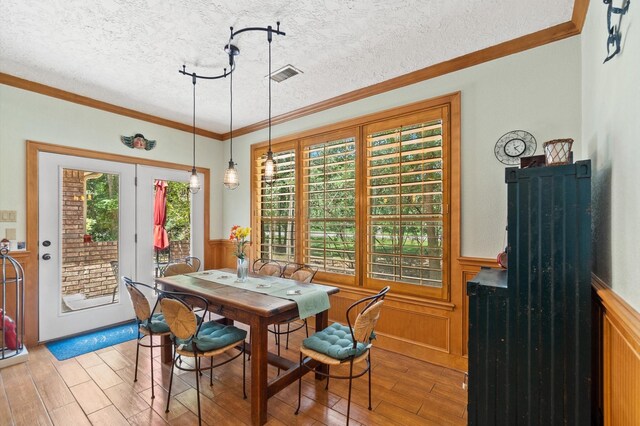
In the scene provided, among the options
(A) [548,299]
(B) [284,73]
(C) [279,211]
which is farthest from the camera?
(C) [279,211]

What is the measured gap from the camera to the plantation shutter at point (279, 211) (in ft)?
13.1

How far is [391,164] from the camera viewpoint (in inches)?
120

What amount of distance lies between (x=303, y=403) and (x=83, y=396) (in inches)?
65.7

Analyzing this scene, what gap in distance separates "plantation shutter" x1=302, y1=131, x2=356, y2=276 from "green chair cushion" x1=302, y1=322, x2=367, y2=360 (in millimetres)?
1145

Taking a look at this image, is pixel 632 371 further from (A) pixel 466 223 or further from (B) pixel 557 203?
(A) pixel 466 223

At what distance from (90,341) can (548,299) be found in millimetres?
4200

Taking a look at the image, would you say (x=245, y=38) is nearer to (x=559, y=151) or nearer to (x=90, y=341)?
(x=559, y=151)

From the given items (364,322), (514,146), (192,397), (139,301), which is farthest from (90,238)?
(514,146)

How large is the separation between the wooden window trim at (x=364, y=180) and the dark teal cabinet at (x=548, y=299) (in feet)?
Result: 3.77

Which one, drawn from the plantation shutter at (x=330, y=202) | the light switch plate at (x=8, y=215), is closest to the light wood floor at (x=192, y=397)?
the plantation shutter at (x=330, y=202)

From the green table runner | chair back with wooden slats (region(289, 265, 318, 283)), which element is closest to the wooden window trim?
chair back with wooden slats (region(289, 265, 318, 283))

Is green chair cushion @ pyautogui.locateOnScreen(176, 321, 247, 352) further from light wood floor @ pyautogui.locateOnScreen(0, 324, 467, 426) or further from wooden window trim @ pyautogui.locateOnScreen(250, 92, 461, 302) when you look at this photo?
wooden window trim @ pyautogui.locateOnScreen(250, 92, 461, 302)

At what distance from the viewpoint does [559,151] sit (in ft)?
4.93

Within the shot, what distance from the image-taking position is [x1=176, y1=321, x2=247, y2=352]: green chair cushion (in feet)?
6.72
